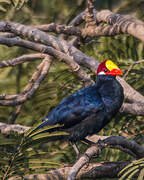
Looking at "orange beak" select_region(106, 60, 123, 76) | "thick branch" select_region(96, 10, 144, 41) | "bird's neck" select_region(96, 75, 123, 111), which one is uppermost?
"thick branch" select_region(96, 10, 144, 41)

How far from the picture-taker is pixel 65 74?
385 centimetres

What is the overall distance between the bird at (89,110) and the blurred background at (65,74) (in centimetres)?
25

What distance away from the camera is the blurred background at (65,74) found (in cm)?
360

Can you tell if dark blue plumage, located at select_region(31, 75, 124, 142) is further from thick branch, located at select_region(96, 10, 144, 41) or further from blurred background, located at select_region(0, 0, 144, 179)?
thick branch, located at select_region(96, 10, 144, 41)

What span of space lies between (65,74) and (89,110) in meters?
0.83

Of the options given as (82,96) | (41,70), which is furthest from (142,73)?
(41,70)

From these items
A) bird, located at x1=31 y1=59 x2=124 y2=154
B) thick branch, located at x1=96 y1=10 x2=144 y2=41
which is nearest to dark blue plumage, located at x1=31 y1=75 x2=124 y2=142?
bird, located at x1=31 y1=59 x2=124 y2=154

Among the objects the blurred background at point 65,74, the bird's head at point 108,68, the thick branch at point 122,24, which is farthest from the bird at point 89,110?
the thick branch at point 122,24

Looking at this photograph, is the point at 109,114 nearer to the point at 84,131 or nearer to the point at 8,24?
the point at 84,131

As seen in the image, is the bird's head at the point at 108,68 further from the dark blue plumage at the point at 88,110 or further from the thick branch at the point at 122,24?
the thick branch at the point at 122,24

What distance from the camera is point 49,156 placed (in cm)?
376

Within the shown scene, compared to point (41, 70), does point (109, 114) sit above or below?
below

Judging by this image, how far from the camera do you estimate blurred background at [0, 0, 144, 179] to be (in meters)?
3.60

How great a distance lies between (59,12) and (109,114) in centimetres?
237
